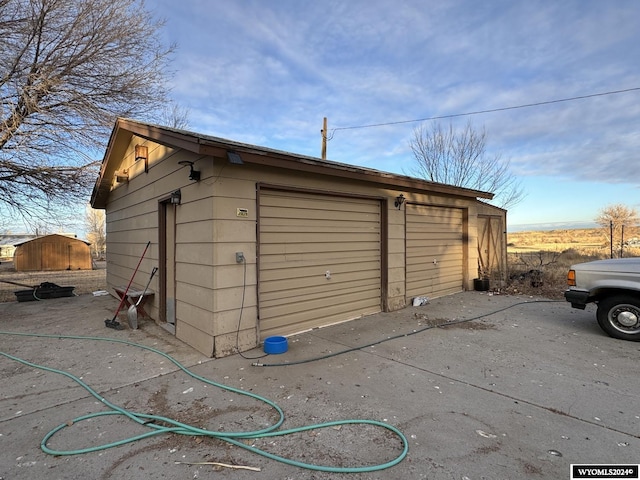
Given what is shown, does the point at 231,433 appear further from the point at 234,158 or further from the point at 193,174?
the point at 193,174

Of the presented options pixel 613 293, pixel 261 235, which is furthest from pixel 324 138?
pixel 613 293

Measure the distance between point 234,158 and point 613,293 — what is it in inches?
223

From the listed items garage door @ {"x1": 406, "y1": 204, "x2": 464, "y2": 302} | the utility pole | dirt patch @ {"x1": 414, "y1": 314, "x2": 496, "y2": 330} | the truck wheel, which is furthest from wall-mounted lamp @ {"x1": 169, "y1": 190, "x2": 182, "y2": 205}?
the utility pole

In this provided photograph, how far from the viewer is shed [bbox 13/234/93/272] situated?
22.8m

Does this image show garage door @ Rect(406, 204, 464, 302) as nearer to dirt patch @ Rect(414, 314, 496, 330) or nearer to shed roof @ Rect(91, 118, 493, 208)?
shed roof @ Rect(91, 118, 493, 208)

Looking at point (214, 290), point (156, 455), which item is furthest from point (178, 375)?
point (156, 455)

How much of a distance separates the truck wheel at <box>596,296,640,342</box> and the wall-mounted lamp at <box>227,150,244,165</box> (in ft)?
18.3

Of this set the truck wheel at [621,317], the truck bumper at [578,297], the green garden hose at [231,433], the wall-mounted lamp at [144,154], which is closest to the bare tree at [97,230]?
the wall-mounted lamp at [144,154]

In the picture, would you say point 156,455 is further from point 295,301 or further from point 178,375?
point 295,301

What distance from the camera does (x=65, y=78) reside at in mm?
8641

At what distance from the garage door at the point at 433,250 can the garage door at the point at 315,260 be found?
1208 mm

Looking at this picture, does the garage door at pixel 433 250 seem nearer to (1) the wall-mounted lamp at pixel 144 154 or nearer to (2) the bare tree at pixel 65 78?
(1) the wall-mounted lamp at pixel 144 154

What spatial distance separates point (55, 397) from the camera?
325 cm

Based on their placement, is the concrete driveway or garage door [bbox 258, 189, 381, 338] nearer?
the concrete driveway
